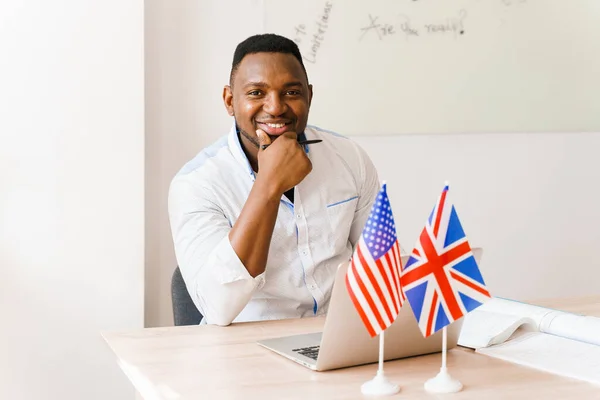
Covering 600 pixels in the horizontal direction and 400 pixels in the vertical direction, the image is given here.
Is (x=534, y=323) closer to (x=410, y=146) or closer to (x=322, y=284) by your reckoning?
(x=322, y=284)

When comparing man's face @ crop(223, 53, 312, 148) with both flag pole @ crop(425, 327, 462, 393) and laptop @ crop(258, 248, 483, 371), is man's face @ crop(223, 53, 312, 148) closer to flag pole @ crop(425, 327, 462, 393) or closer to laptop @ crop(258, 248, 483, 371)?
laptop @ crop(258, 248, 483, 371)

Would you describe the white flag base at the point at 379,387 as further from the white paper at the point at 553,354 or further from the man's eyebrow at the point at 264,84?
the man's eyebrow at the point at 264,84

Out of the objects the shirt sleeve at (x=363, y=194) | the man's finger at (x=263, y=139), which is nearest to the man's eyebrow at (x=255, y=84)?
the man's finger at (x=263, y=139)

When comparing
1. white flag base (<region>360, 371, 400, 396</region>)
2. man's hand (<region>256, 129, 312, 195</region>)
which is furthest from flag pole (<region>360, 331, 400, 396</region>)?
man's hand (<region>256, 129, 312, 195</region>)

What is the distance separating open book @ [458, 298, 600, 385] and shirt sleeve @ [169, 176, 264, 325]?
49cm

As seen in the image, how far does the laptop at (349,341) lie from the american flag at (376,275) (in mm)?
32

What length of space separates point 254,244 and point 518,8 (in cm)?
215

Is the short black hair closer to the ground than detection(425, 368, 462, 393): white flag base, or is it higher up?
higher up

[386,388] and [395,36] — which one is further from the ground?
[395,36]

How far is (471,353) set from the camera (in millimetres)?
1592

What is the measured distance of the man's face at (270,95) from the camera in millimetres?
2068

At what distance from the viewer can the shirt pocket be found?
7.04ft

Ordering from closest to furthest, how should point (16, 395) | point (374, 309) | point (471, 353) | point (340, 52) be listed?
point (374, 309)
point (471, 353)
point (16, 395)
point (340, 52)

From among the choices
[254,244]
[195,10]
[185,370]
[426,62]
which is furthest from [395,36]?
[185,370]
